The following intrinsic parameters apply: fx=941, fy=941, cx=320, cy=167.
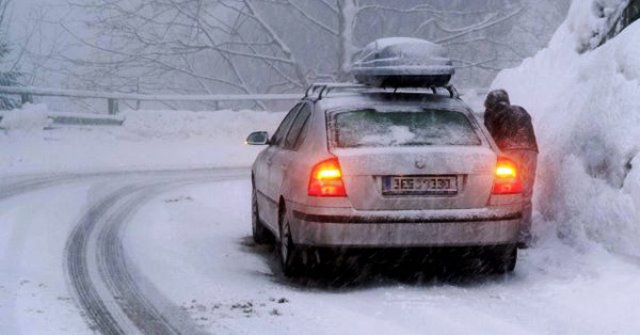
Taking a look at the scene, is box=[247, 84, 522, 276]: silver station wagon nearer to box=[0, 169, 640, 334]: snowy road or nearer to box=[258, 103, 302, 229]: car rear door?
box=[0, 169, 640, 334]: snowy road

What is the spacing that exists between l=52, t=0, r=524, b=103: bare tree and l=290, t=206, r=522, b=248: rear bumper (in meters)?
22.2

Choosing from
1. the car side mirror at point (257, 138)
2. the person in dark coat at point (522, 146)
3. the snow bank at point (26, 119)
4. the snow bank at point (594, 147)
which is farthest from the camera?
the snow bank at point (26, 119)

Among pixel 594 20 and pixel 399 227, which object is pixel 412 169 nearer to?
pixel 399 227

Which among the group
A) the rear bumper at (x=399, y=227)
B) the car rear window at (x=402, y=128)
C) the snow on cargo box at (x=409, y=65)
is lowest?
the rear bumper at (x=399, y=227)

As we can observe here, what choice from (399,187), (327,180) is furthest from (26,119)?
(399,187)

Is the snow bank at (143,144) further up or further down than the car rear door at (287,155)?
further down

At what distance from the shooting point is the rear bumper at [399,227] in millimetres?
7023

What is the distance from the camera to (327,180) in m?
7.15

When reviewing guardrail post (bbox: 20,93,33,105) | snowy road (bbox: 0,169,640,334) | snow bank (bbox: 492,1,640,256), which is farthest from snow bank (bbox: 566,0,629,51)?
guardrail post (bbox: 20,93,33,105)

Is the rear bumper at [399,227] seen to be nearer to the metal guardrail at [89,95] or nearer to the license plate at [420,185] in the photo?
the license plate at [420,185]

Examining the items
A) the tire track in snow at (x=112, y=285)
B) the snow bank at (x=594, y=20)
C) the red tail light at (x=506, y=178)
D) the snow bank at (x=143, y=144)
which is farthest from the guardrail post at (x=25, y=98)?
the red tail light at (x=506, y=178)

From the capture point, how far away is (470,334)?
19.0 feet

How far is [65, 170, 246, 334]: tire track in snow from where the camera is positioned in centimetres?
613

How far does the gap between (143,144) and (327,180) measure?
697 inches
